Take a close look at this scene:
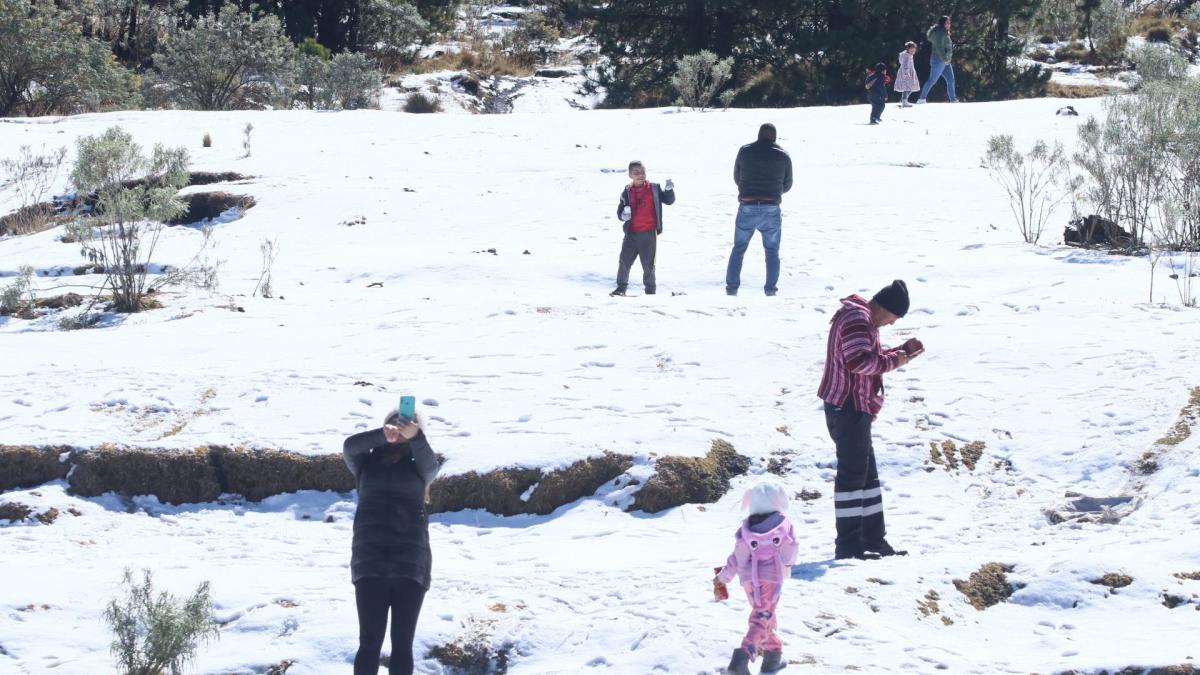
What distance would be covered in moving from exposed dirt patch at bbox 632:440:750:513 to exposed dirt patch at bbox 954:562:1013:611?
1891 mm

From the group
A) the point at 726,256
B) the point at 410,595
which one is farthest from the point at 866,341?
the point at 726,256

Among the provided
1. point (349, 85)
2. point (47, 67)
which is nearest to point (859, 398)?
point (349, 85)

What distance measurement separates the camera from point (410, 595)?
5.38m

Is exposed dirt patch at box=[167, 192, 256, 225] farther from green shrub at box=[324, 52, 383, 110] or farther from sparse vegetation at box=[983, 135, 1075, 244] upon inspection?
sparse vegetation at box=[983, 135, 1075, 244]

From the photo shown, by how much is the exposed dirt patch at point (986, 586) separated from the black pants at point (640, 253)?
635 cm

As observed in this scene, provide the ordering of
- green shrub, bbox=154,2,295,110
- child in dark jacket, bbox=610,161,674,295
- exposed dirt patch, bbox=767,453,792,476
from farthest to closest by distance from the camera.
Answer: green shrub, bbox=154,2,295,110 < child in dark jacket, bbox=610,161,674,295 < exposed dirt patch, bbox=767,453,792,476

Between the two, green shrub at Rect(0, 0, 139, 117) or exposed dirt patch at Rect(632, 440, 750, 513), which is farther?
green shrub at Rect(0, 0, 139, 117)

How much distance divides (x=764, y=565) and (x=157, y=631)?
2578 millimetres

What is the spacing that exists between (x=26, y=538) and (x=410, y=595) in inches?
128

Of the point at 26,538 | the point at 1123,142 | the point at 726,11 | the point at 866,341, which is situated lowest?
the point at 26,538

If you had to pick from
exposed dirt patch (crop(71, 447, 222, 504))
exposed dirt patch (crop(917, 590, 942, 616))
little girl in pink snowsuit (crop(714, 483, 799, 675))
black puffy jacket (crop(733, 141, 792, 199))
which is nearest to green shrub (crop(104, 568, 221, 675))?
exposed dirt patch (crop(71, 447, 222, 504))

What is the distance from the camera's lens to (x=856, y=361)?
6.68m

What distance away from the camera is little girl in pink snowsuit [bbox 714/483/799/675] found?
564cm

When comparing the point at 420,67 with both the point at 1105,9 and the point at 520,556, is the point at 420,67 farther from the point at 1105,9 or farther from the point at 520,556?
the point at 520,556
